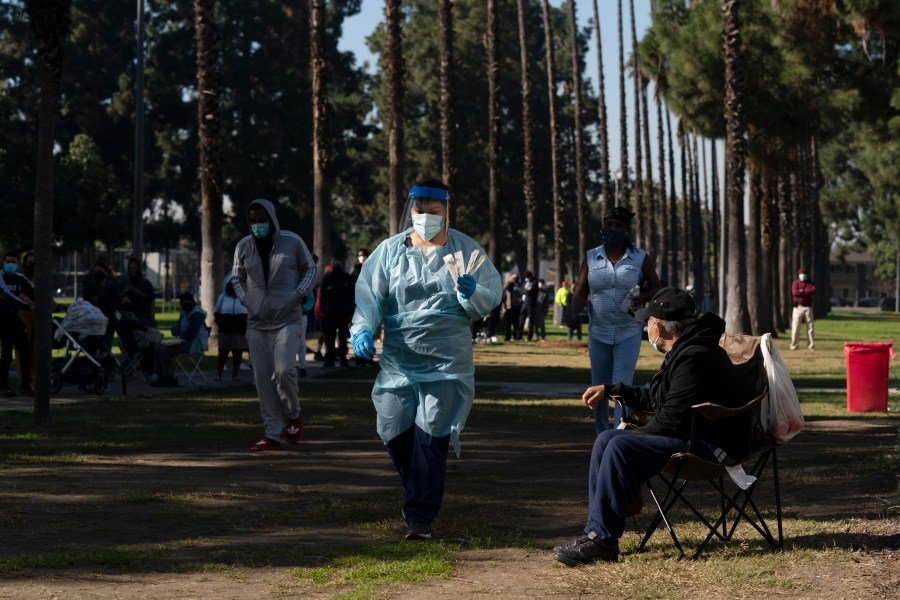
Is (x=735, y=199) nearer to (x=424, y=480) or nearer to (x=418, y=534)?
(x=424, y=480)

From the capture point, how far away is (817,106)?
122 feet

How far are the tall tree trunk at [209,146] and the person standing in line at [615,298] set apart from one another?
690 inches

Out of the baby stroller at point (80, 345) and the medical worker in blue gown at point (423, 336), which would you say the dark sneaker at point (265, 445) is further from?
the baby stroller at point (80, 345)

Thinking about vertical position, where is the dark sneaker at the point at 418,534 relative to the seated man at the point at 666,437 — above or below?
below

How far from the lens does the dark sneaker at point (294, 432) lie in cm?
1277

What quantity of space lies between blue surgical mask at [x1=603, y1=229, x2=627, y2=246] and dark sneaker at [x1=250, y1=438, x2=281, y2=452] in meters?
3.47

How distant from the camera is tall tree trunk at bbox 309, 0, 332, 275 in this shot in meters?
31.3

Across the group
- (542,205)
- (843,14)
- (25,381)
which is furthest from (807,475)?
(542,205)

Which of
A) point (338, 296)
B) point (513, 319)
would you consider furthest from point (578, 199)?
point (338, 296)

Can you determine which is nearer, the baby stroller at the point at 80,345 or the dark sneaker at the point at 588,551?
the dark sneaker at the point at 588,551

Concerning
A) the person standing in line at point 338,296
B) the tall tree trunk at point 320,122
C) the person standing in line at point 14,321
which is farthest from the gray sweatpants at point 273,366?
the tall tree trunk at point 320,122

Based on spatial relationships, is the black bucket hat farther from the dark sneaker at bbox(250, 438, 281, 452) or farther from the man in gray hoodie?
the dark sneaker at bbox(250, 438, 281, 452)

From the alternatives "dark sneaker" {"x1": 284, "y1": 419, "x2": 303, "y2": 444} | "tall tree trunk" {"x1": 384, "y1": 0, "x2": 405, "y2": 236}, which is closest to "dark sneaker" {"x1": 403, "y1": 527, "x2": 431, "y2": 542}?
"dark sneaker" {"x1": 284, "y1": 419, "x2": 303, "y2": 444}

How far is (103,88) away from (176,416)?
59530 millimetres
